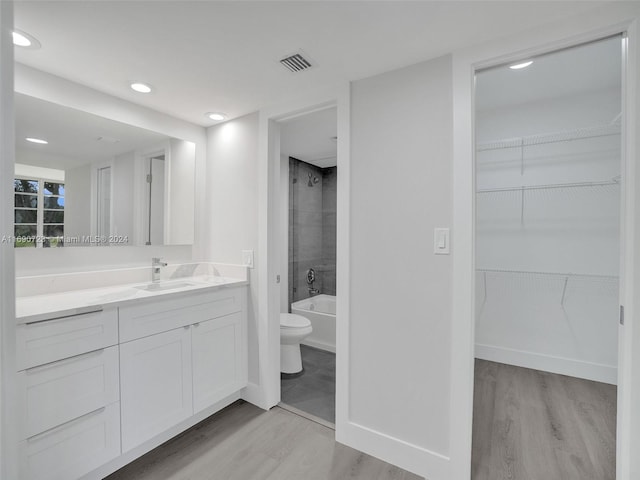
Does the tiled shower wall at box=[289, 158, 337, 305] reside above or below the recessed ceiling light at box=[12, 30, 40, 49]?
below

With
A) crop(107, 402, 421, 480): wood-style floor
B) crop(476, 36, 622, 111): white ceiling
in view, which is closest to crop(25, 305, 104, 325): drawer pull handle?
crop(107, 402, 421, 480): wood-style floor

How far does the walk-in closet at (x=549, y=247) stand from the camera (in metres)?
2.23

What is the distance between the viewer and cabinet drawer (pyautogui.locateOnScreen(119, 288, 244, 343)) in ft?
5.36

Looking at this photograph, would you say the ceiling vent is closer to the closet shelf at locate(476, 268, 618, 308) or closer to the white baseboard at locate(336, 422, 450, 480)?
the white baseboard at locate(336, 422, 450, 480)

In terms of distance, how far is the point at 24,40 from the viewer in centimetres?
145

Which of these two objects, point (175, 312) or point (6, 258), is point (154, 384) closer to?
point (175, 312)

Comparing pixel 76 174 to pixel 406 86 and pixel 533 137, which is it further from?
pixel 533 137

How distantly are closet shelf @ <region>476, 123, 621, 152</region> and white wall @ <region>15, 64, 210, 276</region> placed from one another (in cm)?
278

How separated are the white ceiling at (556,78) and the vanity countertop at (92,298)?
2337 mm

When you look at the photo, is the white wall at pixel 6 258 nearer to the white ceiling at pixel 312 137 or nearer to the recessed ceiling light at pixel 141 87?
the recessed ceiling light at pixel 141 87

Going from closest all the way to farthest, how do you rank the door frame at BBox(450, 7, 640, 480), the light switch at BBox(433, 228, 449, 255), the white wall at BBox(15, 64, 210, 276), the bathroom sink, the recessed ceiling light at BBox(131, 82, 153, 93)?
the door frame at BBox(450, 7, 640, 480), the light switch at BBox(433, 228, 449, 255), the white wall at BBox(15, 64, 210, 276), the recessed ceiling light at BBox(131, 82, 153, 93), the bathroom sink

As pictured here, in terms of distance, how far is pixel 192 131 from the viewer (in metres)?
Answer: 2.56

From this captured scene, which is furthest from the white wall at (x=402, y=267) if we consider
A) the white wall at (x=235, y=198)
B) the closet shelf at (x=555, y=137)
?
the closet shelf at (x=555, y=137)

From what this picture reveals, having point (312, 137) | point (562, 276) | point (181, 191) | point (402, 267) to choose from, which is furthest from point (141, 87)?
point (562, 276)
